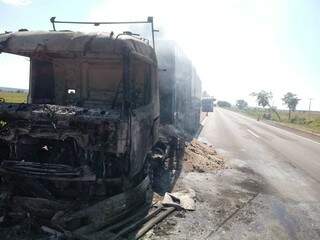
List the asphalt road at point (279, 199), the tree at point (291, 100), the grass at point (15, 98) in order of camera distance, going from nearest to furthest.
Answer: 1. the asphalt road at point (279, 199)
2. the grass at point (15, 98)
3. the tree at point (291, 100)

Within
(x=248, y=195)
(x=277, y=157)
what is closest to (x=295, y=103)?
(x=277, y=157)

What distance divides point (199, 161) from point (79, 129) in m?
7.36

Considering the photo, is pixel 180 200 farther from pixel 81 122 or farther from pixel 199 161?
pixel 199 161

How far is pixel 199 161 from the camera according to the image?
41.6 feet

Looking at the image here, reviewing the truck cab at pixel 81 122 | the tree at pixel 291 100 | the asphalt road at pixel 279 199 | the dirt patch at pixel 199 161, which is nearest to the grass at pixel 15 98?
the truck cab at pixel 81 122

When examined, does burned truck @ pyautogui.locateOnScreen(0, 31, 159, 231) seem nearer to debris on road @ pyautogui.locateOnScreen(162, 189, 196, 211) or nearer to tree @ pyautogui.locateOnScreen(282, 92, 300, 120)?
debris on road @ pyautogui.locateOnScreen(162, 189, 196, 211)

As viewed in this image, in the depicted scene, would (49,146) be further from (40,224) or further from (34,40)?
(34,40)

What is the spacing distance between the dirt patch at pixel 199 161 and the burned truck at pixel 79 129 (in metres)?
4.47

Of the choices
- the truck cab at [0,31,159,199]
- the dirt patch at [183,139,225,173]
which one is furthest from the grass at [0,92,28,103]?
the dirt patch at [183,139,225,173]

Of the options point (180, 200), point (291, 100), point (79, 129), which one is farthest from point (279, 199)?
point (291, 100)

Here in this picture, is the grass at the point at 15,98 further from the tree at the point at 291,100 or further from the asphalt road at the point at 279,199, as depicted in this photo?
the tree at the point at 291,100

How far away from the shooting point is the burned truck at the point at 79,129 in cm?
586

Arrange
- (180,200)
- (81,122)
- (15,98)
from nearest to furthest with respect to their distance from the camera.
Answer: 1. (81,122)
2. (180,200)
3. (15,98)

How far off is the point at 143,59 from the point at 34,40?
2.01 metres
